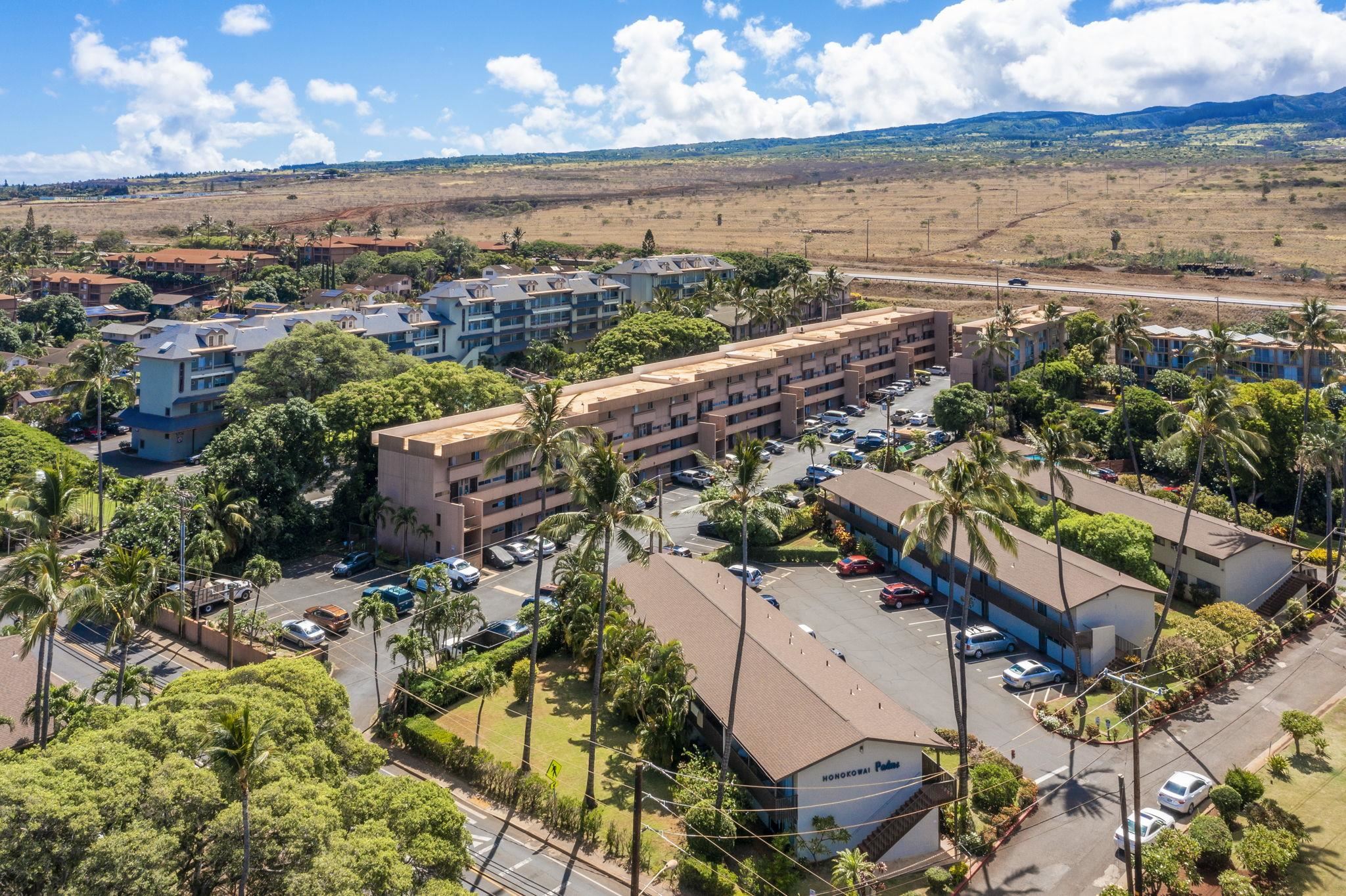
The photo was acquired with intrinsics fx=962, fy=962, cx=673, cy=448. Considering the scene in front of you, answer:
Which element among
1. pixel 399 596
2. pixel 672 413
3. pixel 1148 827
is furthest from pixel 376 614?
Result: pixel 672 413

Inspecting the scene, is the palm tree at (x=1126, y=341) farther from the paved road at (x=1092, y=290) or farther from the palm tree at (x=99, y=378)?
the palm tree at (x=99, y=378)

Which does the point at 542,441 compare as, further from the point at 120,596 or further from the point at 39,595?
the point at 39,595

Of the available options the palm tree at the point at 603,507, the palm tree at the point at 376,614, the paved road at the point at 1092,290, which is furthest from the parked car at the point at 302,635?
the paved road at the point at 1092,290

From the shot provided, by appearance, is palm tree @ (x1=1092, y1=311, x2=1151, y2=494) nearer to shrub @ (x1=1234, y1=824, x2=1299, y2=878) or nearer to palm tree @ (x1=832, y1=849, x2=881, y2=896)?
shrub @ (x1=1234, y1=824, x2=1299, y2=878)

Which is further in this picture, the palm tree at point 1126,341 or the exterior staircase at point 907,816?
the palm tree at point 1126,341

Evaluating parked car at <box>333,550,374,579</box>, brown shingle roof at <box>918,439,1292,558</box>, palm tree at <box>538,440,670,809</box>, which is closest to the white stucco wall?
palm tree at <box>538,440,670,809</box>

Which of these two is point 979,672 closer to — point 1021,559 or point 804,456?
point 1021,559

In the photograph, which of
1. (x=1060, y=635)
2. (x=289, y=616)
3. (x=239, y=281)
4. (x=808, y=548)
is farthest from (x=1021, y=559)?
(x=239, y=281)
